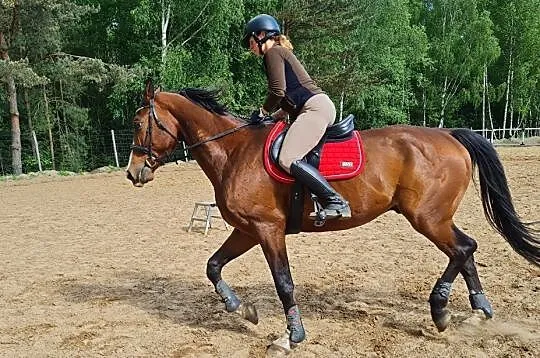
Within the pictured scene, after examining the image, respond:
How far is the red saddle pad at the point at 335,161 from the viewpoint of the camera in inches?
183

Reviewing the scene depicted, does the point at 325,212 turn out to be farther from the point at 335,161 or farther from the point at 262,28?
the point at 262,28

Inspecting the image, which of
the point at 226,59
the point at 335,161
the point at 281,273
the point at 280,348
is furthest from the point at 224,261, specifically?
the point at 226,59

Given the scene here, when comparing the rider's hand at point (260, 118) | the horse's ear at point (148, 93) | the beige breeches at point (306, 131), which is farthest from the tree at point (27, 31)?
the beige breeches at point (306, 131)

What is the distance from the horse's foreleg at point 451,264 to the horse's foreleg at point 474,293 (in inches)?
7.1

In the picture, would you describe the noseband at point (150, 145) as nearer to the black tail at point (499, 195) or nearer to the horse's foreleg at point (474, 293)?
the black tail at point (499, 195)

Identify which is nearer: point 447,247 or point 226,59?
point 447,247

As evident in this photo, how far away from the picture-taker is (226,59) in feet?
100

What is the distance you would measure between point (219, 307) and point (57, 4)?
877 inches

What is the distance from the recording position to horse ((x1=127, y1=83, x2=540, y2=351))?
15.3ft

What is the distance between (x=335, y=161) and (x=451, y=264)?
1419 millimetres

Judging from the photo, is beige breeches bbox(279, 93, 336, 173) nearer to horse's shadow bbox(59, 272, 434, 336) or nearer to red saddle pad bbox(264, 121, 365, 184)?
red saddle pad bbox(264, 121, 365, 184)

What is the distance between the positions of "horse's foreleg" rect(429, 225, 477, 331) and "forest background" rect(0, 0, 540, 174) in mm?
21791

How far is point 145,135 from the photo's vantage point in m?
4.94

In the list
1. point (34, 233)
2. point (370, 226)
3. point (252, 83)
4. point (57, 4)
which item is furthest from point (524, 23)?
point (34, 233)
